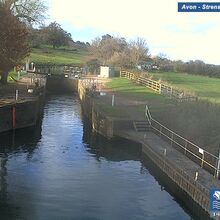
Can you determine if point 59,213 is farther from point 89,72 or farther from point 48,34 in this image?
point 48,34

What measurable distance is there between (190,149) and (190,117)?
6439 mm

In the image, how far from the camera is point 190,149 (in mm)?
33812

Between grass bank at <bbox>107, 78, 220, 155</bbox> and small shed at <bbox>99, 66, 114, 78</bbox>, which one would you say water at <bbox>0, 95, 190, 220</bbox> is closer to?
grass bank at <bbox>107, 78, 220, 155</bbox>

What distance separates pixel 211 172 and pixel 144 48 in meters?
102

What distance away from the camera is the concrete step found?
137 ft

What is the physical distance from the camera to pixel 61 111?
6169 centimetres

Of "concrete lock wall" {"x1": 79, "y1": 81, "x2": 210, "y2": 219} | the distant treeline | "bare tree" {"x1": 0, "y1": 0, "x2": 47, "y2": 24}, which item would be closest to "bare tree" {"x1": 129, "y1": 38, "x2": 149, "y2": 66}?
the distant treeline

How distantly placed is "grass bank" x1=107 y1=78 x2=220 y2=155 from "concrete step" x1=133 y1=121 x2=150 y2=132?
1534mm

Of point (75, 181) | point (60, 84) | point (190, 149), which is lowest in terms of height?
point (75, 181)

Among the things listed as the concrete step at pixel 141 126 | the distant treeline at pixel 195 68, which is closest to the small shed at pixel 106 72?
the distant treeline at pixel 195 68

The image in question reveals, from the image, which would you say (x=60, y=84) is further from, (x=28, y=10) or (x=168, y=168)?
(x=168, y=168)

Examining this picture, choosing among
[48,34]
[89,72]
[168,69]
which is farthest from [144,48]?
[48,34]

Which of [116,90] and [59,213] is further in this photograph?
[116,90]

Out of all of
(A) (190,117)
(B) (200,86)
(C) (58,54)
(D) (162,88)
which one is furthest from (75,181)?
(C) (58,54)
